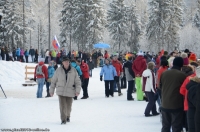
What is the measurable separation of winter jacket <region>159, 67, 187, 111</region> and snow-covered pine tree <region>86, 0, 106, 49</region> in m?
47.5

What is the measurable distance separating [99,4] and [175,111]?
162ft

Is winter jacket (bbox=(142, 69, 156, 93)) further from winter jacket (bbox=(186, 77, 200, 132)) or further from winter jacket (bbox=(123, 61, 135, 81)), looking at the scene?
winter jacket (bbox=(186, 77, 200, 132))

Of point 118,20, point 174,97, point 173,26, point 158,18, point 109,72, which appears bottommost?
point 109,72

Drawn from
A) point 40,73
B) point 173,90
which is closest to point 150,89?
point 173,90

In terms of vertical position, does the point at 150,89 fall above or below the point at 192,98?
below

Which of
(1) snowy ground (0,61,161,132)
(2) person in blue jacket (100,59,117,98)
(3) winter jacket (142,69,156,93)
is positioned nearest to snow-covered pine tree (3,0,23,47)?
(1) snowy ground (0,61,161,132)

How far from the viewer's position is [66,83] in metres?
10.1

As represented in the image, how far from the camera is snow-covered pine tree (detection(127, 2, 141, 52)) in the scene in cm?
7194

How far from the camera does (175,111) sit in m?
7.19

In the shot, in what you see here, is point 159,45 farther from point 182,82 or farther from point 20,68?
point 182,82

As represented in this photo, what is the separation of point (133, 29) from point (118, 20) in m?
14.1

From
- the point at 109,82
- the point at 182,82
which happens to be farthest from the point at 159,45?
the point at 182,82

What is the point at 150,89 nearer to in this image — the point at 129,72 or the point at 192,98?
the point at 129,72

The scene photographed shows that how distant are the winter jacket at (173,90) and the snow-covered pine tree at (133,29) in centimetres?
6398
